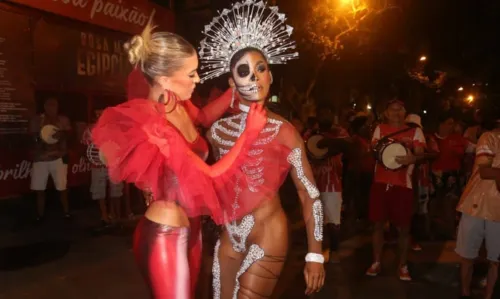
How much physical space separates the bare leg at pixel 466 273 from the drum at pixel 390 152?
46.6 inches

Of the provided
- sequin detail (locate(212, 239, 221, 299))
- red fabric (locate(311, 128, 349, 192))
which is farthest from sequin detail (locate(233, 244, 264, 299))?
red fabric (locate(311, 128, 349, 192))

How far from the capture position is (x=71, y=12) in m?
9.46

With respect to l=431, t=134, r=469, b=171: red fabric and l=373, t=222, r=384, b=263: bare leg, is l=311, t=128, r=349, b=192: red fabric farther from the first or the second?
l=431, t=134, r=469, b=171: red fabric

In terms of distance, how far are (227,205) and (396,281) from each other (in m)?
3.71

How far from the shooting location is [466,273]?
16.5 feet

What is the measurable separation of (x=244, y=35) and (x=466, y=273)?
3.52 meters

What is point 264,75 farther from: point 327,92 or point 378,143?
point 327,92

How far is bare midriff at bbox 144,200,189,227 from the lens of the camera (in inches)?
98.5

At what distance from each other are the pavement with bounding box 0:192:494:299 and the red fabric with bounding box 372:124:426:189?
1.15m

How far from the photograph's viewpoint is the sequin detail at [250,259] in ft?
9.14

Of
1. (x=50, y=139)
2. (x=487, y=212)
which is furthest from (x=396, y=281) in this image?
(x=50, y=139)

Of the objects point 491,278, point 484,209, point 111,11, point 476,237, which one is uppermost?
point 111,11

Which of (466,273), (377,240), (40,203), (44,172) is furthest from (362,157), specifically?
(40,203)

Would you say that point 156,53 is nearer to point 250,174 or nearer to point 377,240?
point 250,174
